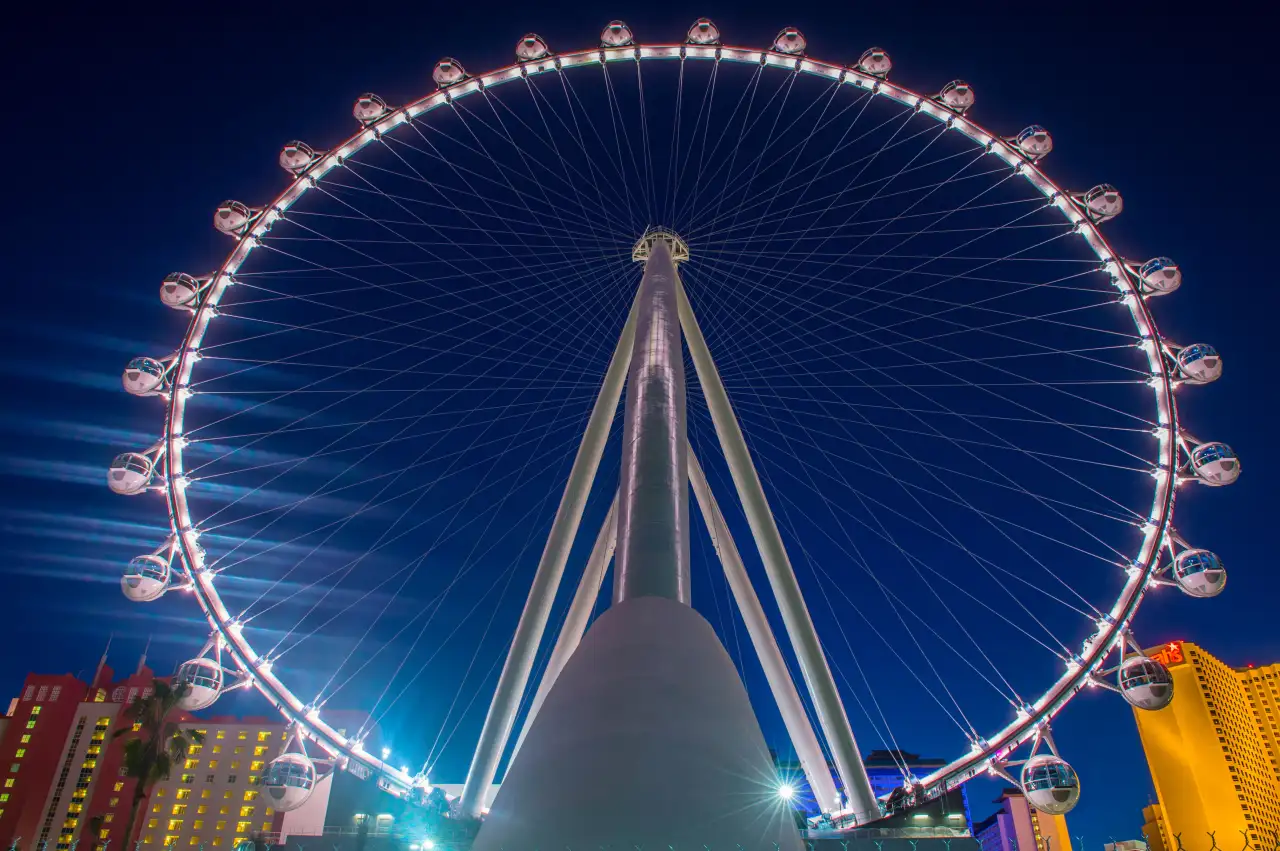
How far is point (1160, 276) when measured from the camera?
56.3 feet

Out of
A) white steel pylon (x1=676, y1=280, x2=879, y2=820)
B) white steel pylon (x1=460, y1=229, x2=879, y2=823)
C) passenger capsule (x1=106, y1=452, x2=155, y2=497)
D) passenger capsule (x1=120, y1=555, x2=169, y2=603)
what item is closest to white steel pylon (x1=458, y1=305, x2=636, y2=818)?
white steel pylon (x1=460, y1=229, x2=879, y2=823)

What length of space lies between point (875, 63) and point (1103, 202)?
629 centimetres

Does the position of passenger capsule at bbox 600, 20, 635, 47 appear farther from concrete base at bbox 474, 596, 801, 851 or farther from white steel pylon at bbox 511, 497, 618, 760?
concrete base at bbox 474, 596, 801, 851

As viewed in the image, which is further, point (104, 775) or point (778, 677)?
point (104, 775)

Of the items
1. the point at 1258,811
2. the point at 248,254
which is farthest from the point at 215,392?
the point at 1258,811

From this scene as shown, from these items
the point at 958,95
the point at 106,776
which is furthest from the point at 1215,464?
the point at 106,776

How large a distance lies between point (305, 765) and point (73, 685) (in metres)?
72.2

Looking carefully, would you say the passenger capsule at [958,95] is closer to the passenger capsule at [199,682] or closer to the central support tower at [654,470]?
the central support tower at [654,470]

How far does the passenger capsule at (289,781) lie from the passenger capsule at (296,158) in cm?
1305

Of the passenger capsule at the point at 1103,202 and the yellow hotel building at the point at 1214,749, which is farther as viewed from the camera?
the yellow hotel building at the point at 1214,749

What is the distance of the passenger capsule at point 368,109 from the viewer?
1948cm

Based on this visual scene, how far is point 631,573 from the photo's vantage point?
9.01 m

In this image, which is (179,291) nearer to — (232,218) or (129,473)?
(232,218)

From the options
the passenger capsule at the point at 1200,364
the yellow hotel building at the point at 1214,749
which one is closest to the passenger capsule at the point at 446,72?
the passenger capsule at the point at 1200,364
